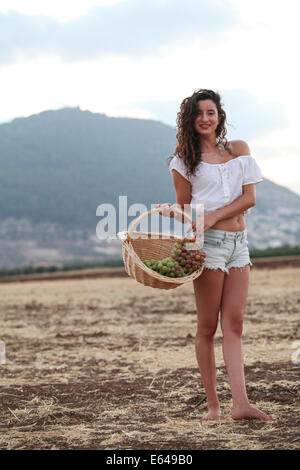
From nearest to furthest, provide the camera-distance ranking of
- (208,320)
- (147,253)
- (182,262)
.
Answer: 1. (182,262)
2. (208,320)
3. (147,253)

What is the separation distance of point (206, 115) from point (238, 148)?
29cm

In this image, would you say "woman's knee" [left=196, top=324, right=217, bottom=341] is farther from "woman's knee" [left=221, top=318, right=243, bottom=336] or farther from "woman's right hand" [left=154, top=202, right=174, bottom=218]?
"woman's right hand" [left=154, top=202, right=174, bottom=218]

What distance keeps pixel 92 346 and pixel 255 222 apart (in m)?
121

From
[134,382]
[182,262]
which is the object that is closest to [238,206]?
[182,262]

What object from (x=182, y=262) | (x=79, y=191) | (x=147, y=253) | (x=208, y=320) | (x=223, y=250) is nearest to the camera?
(x=182, y=262)

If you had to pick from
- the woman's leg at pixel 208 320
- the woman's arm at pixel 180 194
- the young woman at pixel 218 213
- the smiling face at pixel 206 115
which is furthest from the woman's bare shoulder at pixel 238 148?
the woman's leg at pixel 208 320

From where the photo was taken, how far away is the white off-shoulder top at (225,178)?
11.8 ft

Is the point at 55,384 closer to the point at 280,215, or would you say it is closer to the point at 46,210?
the point at 46,210

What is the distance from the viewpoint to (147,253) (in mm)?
4094

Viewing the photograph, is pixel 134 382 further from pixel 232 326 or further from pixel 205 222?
pixel 205 222

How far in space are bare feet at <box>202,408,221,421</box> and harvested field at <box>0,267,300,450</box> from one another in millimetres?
62

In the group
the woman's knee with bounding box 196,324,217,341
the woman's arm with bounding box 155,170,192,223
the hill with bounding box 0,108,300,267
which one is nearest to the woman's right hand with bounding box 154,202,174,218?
the woman's arm with bounding box 155,170,192,223

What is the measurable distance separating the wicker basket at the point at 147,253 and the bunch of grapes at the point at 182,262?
1.8 inches

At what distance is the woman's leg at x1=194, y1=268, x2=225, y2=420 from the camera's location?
360 cm
